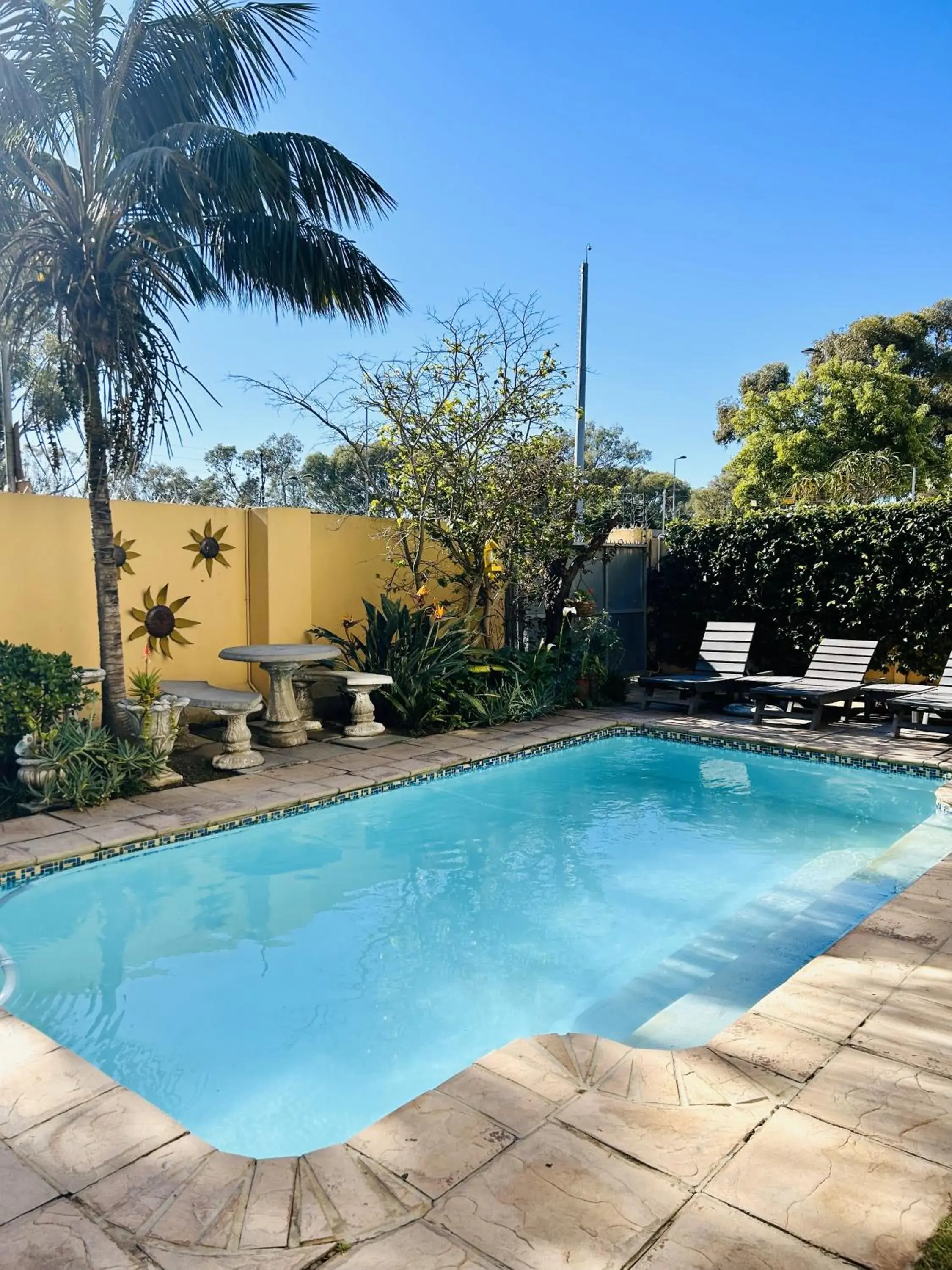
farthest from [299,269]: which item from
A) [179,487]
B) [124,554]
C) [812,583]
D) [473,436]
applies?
[179,487]

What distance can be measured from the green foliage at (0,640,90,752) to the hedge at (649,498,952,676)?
822 cm

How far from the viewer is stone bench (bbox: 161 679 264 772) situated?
6883 millimetres

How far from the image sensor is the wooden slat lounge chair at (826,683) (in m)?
8.91

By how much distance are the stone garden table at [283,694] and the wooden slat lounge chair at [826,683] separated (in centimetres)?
456

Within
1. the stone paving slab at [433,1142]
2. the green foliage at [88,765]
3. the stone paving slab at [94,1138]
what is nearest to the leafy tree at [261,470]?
the green foliage at [88,765]

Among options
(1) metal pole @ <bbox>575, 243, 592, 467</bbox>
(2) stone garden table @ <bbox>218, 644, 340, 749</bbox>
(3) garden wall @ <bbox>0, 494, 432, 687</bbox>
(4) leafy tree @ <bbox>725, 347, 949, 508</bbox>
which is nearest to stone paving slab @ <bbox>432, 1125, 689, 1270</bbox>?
(2) stone garden table @ <bbox>218, 644, 340, 749</bbox>

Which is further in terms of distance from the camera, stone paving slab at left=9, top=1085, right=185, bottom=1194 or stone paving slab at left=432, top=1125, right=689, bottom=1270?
stone paving slab at left=9, top=1085, right=185, bottom=1194

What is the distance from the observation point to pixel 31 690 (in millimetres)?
5727

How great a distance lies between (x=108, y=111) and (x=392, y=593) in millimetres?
5439

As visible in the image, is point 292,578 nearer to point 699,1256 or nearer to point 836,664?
point 836,664

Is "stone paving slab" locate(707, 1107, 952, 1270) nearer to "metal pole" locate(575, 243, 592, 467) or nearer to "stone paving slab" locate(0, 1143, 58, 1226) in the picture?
"stone paving slab" locate(0, 1143, 58, 1226)

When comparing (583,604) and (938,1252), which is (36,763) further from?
(583,604)

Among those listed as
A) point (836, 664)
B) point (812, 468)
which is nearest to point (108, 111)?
point (836, 664)

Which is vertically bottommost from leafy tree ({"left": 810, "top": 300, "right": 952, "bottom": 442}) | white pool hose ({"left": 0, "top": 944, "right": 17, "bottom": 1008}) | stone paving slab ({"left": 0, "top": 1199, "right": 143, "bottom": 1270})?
white pool hose ({"left": 0, "top": 944, "right": 17, "bottom": 1008})
